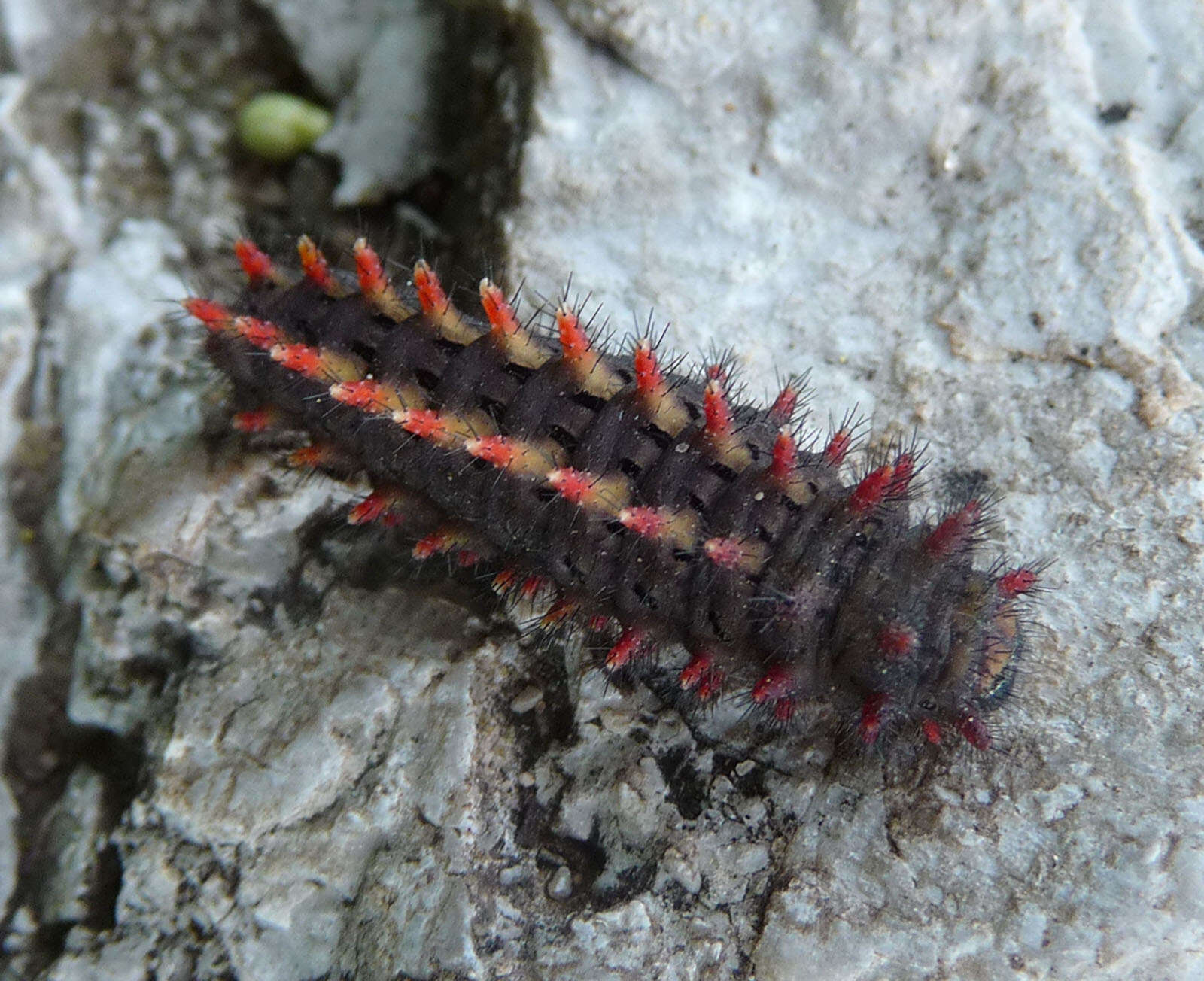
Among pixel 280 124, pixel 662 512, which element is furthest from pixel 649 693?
pixel 280 124

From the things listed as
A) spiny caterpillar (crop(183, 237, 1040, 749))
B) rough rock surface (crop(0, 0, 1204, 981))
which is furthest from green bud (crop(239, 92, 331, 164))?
spiny caterpillar (crop(183, 237, 1040, 749))

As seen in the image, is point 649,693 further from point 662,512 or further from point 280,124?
point 280,124

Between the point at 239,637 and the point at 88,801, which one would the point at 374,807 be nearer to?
the point at 239,637

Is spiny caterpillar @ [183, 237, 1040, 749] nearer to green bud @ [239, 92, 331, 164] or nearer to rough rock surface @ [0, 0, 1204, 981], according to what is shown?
rough rock surface @ [0, 0, 1204, 981]

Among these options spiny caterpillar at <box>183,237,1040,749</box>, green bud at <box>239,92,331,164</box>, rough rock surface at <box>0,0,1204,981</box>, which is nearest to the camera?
spiny caterpillar at <box>183,237,1040,749</box>

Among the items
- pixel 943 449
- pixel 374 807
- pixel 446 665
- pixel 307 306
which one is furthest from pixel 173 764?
pixel 943 449

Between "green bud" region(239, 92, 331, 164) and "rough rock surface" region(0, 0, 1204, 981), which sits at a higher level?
"green bud" region(239, 92, 331, 164)
